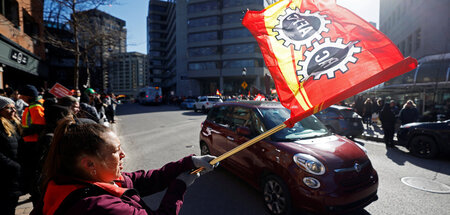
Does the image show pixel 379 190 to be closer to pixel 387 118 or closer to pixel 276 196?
pixel 276 196

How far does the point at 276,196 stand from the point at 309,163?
2.46ft

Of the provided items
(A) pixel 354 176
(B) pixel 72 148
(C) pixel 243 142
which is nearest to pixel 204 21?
(C) pixel 243 142

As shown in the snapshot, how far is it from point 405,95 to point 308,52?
56.3 feet

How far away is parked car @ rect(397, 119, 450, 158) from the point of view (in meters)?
5.71

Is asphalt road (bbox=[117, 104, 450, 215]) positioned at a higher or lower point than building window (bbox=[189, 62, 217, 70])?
lower

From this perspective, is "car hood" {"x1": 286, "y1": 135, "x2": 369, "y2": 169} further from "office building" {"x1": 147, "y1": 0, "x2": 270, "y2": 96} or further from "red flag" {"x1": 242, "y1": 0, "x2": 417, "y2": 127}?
"office building" {"x1": 147, "y1": 0, "x2": 270, "y2": 96}

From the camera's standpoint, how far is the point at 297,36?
2.22 metres

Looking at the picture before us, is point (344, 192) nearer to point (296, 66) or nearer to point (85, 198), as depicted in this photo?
point (296, 66)

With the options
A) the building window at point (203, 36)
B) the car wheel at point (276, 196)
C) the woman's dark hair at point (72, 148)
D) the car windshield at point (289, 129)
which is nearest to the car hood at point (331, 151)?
the car windshield at point (289, 129)

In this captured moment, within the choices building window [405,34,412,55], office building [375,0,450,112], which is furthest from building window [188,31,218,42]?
building window [405,34,412,55]

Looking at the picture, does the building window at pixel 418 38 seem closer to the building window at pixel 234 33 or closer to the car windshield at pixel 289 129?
the car windshield at pixel 289 129

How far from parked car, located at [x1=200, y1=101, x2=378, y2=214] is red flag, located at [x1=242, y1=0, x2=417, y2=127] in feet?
4.79

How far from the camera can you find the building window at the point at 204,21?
46.9 m

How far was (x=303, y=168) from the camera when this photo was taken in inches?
114
